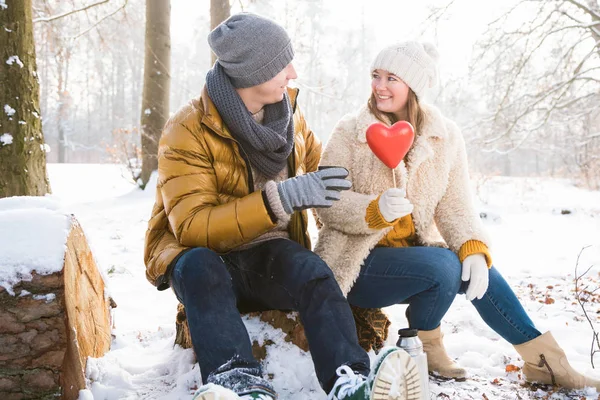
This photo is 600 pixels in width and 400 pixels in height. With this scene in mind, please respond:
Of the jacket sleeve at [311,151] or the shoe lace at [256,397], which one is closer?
the shoe lace at [256,397]

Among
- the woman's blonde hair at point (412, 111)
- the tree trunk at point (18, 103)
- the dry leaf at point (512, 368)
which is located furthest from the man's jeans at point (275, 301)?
the tree trunk at point (18, 103)

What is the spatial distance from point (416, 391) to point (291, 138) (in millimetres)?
1209

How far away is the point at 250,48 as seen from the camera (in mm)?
2252

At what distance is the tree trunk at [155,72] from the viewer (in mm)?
8617

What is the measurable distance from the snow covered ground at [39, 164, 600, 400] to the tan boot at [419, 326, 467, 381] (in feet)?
0.24

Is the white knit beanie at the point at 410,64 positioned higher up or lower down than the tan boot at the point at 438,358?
higher up

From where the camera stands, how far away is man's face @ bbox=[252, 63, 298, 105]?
234 centimetres

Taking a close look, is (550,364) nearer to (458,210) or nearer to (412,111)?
(458,210)

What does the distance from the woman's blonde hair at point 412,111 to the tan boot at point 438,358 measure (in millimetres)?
1007

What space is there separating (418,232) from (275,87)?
100 cm

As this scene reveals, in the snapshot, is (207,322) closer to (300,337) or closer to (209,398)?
(209,398)

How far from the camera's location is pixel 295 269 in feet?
6.67

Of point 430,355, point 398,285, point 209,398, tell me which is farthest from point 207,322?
point 430,355

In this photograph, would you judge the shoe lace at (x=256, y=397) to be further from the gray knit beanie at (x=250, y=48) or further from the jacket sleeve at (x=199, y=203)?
the gray knit beanie at (x=250, y=48)
